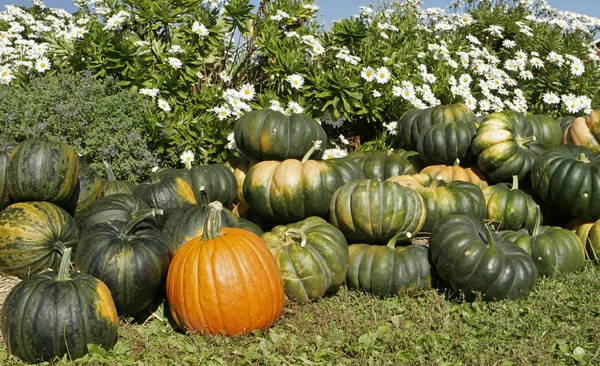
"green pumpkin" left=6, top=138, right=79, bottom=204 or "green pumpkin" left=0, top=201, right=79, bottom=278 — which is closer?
"green pumpkin" left=0, top=201, right=79, bottom=278

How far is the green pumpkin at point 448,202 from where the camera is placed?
5.11m

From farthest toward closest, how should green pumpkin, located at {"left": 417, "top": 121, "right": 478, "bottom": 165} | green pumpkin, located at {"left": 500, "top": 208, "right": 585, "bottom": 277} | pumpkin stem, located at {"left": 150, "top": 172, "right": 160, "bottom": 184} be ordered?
green pumpkin, located at {"left": 417, "top": 121, "right": 478, "bottom": 165}, pumpkin stem, located at {"left": 150, "top": 172, "right": 160, "bottom": 184}, green pumpkin, located at {"left": 500, "top": 208, "right": 585, "bottom": 277}

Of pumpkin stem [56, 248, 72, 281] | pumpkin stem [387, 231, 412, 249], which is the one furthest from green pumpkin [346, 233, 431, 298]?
pumpkin stem [56, 248, 72, 281]

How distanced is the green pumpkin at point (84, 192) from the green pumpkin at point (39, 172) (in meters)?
0.29

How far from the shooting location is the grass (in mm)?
3547

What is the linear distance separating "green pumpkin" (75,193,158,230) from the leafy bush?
163 centimetres

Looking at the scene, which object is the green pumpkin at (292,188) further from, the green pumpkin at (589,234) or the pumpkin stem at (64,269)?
the green pumpkin at (589,234)

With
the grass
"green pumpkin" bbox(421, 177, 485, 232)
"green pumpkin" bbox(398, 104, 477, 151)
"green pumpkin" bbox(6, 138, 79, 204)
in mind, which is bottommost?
the grass

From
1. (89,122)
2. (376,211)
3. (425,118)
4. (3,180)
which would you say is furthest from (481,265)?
(89,122)

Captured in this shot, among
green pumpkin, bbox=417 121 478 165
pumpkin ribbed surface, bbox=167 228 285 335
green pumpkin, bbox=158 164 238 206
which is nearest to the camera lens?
pumpkin ribbed surface, bbox=167 228 285 335

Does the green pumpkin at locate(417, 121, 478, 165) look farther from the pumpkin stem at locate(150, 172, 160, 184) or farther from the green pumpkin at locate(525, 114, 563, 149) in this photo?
the pumpkin stem at locate(150, 172, 160, 184)

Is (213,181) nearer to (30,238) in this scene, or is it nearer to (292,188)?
(292,188)

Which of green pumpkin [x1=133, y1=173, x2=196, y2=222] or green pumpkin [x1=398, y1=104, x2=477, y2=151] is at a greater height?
green pumpkin [x1=398, y1=104, x2=477, y2=151]

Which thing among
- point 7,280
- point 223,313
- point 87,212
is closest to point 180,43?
point 87,212
